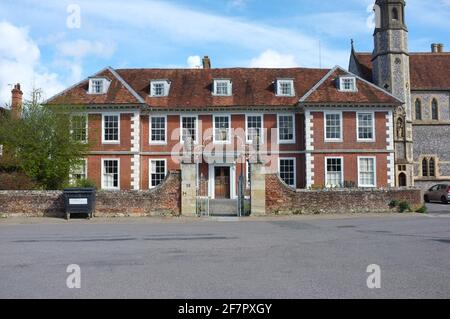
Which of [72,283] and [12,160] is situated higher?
[12,160]

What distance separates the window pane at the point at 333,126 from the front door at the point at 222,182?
7210mm

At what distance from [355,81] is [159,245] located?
2402 centimetres

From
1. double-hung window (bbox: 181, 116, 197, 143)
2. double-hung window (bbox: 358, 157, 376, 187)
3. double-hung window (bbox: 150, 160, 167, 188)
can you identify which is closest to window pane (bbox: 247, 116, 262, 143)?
double-hung window (bbox: 181, 116, 197, 143)

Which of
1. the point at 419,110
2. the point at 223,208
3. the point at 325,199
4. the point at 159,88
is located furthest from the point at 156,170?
the point at 419,110

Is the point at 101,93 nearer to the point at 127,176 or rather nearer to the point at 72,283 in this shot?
the point at 127,176

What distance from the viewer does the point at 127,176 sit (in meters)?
31.0

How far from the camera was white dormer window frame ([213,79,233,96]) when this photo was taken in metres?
33.1

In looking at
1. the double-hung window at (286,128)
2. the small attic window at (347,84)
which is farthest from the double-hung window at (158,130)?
the small attic window at (347,84)

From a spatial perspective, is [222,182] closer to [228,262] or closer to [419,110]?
[419,110]

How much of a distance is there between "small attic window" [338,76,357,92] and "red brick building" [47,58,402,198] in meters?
0.07

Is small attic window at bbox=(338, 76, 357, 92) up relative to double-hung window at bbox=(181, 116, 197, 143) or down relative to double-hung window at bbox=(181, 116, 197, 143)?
up

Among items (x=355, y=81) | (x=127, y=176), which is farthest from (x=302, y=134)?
(x=127, y=176)

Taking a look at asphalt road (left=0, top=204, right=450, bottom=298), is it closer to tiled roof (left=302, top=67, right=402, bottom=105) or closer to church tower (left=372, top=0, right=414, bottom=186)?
tiled roof (left=302, top=67, right=402, bottom=105)

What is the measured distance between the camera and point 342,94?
31.7 m
